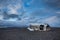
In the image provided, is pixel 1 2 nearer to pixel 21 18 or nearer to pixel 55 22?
pixel 21 18

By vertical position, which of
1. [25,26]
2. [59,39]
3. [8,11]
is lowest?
[59,39]

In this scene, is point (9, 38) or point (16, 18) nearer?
point (9, 38)

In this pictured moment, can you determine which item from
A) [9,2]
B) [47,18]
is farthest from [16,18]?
[47,18]

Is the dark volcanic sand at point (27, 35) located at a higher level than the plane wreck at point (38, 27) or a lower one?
lower

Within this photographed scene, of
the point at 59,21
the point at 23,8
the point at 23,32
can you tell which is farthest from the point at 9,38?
the point at 59,21

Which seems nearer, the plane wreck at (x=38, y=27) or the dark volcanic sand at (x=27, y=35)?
the dark volcanic sand at (x=27, y=35)

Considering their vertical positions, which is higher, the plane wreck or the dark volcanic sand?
the plane wreck

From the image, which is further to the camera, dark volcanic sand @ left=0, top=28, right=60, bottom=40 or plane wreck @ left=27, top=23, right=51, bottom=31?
plane wreck @ left=27, top=23, right=51, bottom=31

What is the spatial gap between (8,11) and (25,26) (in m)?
0.34

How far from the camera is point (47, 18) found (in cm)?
211

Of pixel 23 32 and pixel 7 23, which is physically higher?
pixel 7 23

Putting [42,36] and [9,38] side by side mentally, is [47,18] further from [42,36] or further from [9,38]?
[9,38]

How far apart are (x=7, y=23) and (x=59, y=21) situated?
783mm

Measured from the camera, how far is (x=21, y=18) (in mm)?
2094
